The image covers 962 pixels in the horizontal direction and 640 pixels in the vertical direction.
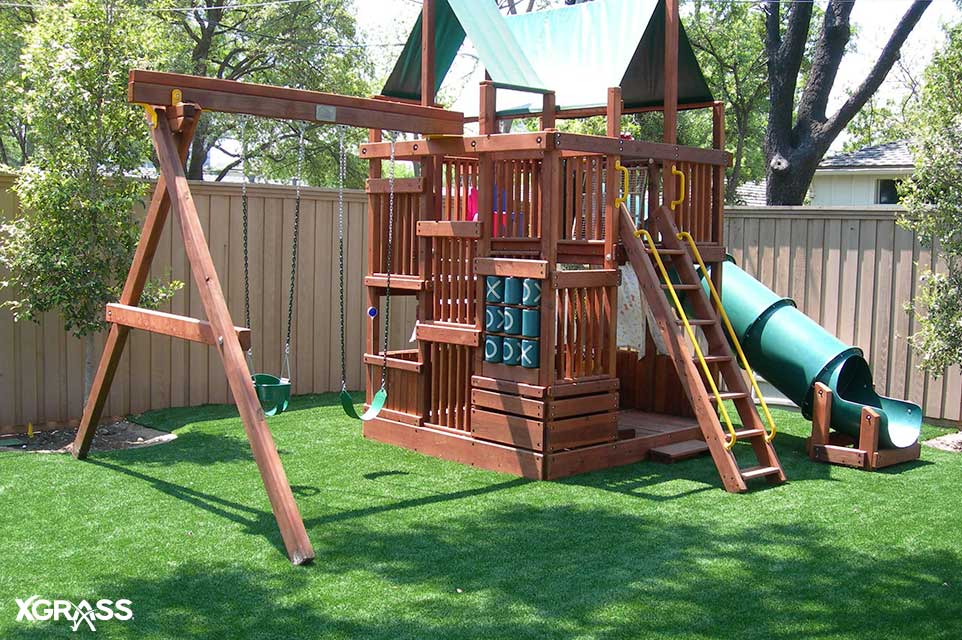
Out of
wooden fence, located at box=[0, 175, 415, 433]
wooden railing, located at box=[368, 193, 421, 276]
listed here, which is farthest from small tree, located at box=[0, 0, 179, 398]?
wooden railing, located at box=[368, 193, 421, 276]

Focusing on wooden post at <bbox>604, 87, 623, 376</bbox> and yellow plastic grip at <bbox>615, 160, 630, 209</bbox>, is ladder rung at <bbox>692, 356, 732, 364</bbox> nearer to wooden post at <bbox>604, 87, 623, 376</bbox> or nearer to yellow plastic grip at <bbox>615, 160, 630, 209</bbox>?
wooden post at <bbox>604, 87, 623, 376</bbox>

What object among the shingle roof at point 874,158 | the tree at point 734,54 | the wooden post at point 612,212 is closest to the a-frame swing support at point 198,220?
the wooden post at point 612,212

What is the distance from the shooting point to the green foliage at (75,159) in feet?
25.2

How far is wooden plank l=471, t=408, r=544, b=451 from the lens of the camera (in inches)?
281

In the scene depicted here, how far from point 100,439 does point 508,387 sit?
3581 millimetres

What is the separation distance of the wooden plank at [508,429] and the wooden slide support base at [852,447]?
2260mm

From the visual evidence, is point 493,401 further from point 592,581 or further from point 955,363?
point 955,363

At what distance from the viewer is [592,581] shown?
194 inches

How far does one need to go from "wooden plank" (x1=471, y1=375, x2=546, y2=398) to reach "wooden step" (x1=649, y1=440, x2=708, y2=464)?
47.4 inches

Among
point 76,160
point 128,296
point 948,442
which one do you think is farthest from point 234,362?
point 948,442

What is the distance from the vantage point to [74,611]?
4383 millimetres

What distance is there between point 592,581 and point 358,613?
4.01ft

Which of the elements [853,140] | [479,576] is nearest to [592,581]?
[479,576]

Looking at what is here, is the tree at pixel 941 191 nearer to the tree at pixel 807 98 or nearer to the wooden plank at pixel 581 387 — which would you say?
the wooden plank at pixel 581 387
